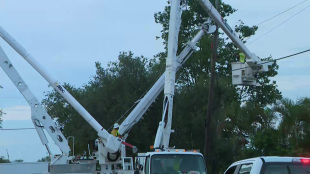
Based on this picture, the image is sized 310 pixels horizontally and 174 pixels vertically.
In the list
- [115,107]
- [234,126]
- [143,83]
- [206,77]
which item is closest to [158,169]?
Result: [234,126]

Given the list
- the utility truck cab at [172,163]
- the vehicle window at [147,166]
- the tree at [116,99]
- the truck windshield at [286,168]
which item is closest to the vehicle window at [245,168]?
the truck windshield at [286,168]

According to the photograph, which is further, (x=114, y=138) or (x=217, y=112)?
(x=217, y=112)

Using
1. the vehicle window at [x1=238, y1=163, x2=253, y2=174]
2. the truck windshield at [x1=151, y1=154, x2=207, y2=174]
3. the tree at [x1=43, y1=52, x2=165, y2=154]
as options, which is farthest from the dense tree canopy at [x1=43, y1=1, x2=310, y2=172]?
the vehicle window at [x1=238, y1=163, x2=253, y2=174]

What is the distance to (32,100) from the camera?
2348 cm

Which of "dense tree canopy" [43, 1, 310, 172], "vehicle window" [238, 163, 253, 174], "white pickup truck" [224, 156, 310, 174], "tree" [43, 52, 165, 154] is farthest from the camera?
"tree" [43, 52, 165, 154]

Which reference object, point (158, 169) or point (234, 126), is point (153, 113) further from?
point (158, 169)

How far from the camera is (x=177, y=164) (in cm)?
1565

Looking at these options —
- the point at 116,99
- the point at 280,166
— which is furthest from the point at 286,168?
the point at 116,99

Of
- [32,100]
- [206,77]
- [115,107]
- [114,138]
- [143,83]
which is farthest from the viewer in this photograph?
[206,77]

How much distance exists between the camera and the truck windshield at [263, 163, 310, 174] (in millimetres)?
9141

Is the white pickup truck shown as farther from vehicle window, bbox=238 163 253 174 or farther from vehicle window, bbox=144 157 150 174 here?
vehicle window, bbox=144 157 150 174

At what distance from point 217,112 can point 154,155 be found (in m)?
17.6

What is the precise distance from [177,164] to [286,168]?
6695mm

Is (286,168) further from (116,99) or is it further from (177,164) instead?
(116,99)
